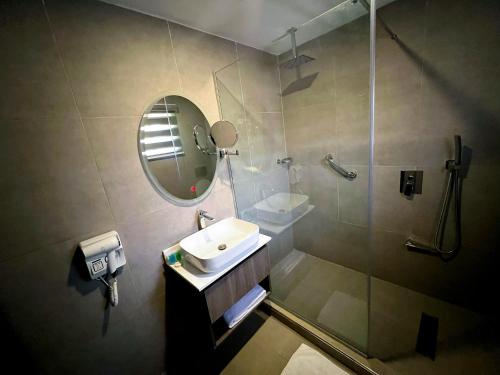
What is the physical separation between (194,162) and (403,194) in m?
1.76

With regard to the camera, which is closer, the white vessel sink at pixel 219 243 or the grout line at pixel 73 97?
the grout line at pixel 73 97

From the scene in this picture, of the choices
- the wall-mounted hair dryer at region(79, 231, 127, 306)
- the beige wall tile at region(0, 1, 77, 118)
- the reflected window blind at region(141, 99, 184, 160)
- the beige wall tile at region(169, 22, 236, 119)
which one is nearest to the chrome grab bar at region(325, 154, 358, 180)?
the beige wall tile at region(169, 22, 236, 119)

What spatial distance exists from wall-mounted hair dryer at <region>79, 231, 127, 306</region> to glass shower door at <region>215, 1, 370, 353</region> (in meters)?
0.95

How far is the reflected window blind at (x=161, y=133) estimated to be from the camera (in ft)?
3.63

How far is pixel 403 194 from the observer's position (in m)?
1.51

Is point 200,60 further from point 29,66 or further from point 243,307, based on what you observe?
point 243,307

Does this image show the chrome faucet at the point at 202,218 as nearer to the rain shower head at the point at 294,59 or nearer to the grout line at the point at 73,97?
the grout line at the point at 73,97

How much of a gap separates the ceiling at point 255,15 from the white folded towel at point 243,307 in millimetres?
1940

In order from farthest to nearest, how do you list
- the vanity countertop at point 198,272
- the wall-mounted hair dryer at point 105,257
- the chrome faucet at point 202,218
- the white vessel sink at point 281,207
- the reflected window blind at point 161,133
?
1. the white vessel sink at point 281,207
2. the chrome faucet at point 202,218
3. the reflected window blind at point 161,133
4. the vanity countertop at point 198,272
5. the wall-mounted hair dryer at point 105,257

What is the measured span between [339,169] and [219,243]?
1193 millimetres

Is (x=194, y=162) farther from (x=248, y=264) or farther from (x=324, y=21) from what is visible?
(x=324, y=21)

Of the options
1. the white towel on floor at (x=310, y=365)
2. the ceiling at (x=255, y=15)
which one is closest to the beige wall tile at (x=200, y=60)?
the ceiling at (x=255, y=15)

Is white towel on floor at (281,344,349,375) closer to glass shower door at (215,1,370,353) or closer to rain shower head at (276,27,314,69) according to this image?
glass shower door at (215,1,370,353)

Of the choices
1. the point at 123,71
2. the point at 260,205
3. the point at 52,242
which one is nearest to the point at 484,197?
the point at 260,205
